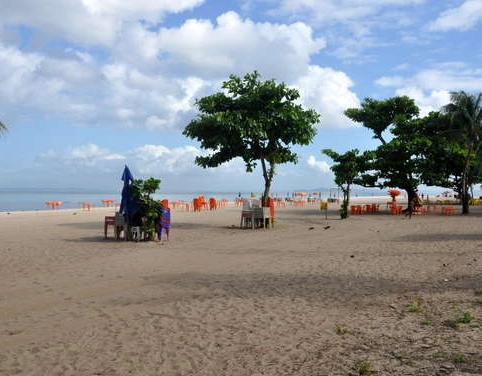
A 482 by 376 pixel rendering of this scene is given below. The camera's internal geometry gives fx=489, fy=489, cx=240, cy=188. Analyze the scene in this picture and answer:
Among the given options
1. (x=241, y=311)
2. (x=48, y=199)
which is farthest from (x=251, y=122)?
(x=48, y=199)

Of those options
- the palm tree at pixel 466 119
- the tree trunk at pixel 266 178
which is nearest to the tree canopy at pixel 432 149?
the palm tree at pixel 466 119

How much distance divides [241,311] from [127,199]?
8.44 metres

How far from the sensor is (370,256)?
36.4 ft

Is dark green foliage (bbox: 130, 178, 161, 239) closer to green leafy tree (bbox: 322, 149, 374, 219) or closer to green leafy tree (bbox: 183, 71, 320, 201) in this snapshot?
green leafy tree (bbox: 183, 71, 320, 201)

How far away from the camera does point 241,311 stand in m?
6.32

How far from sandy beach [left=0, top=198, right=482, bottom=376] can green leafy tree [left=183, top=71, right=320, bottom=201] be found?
7003 millimetres

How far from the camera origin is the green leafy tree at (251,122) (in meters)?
18.2

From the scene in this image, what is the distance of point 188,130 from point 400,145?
15.0 metres

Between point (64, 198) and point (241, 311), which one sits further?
point (64, 198)

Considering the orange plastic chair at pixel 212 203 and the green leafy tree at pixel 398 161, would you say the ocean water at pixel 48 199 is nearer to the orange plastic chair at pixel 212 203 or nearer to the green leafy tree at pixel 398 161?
the orange plastic chair at pixel 212 203

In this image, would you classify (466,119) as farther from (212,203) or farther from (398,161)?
(212,203)

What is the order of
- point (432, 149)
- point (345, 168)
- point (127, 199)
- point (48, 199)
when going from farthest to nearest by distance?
point (48, 199) → point (432, 149) → point (345, 168) → point (127, 199)

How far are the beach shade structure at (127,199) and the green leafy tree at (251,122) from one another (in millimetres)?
4752

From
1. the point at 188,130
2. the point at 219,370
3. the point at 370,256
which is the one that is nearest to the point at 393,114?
the point at 188,130
